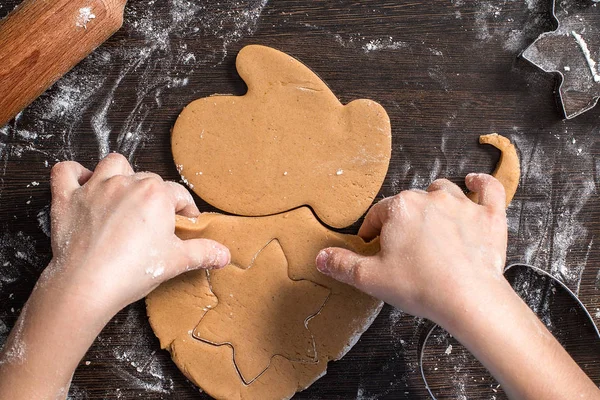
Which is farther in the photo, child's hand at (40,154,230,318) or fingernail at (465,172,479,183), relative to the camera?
fingernail at (465,172,479,183)

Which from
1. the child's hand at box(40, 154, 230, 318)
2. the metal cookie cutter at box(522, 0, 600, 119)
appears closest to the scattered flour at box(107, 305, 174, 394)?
the child's hand at box(40, 154, 230, 318)

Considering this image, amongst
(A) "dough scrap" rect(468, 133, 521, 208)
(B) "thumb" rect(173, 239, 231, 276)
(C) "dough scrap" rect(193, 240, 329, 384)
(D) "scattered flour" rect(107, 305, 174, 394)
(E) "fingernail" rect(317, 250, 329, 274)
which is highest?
(A) "dough scrap" rect(468, 133, 521, 208)

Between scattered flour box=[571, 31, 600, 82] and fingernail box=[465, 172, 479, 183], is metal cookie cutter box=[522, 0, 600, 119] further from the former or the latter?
fingernail box=[465, 172, 479, 183]

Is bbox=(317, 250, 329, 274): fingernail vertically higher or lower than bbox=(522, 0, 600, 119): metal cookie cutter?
lower

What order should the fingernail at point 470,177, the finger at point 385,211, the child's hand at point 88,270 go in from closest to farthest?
the child's hand at point 88,270, the finger at point 385,211, the fingernail at point 470,177

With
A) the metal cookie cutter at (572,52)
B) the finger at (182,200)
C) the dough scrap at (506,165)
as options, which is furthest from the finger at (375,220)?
the metal cookie cutter at (572,52)

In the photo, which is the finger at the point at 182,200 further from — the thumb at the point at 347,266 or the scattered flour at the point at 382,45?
the scattered flour at the point at 382,45

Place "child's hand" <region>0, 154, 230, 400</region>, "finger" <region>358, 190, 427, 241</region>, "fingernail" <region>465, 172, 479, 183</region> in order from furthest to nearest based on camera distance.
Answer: "fingernail" <region>465, 172, 479, 183</region>
"finger" <region>358, 190, 427, 241</region>
"child's hand" <region>0, 154, 230, 400</region>

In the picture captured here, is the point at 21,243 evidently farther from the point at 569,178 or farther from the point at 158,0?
the point at 569,178
